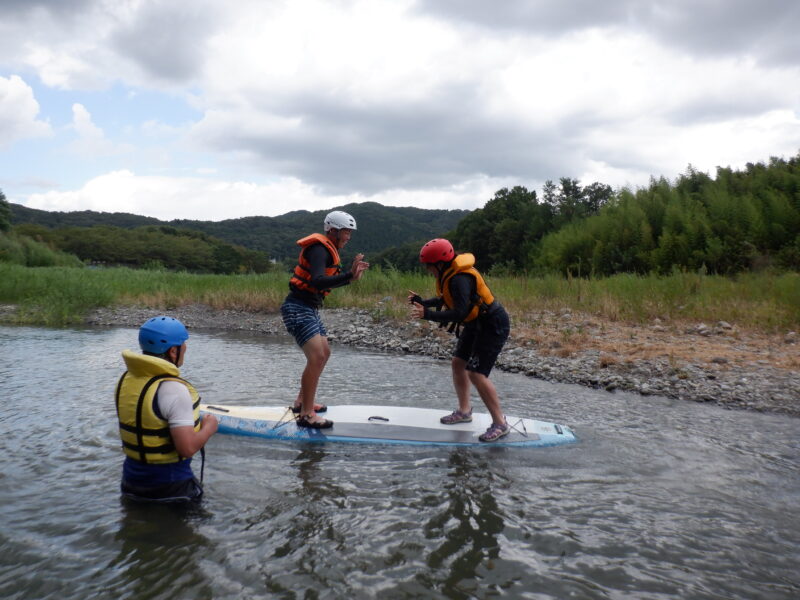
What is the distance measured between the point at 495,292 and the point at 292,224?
364 ft

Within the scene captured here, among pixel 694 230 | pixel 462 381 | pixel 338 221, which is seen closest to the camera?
pixel 338 221

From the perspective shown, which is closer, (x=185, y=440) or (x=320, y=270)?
(x=185, y=440)

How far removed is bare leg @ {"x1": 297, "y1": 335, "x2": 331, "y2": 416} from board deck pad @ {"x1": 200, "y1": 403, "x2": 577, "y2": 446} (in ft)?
0.97

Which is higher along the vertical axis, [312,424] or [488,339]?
[488,339]

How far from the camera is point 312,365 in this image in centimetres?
611

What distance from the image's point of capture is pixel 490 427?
620 cm

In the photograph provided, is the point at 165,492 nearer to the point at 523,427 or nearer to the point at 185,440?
the point at 185,440

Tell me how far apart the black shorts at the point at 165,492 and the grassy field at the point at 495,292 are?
11141 millimetres

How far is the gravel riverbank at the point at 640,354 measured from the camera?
823cm

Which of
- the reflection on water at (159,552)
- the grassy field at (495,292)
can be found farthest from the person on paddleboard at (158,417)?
the grassy field at (495,292)

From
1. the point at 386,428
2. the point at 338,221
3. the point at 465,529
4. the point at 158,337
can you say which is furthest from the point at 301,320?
the point at 465,529

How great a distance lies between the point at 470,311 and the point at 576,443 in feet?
6.39

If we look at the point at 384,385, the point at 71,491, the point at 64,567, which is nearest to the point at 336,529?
the point at 64,567

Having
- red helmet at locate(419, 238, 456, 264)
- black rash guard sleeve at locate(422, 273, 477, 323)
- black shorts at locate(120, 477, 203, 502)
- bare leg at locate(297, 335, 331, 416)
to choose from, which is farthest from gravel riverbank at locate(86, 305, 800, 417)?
black shorts at locate(120, 477, 203, 502)
